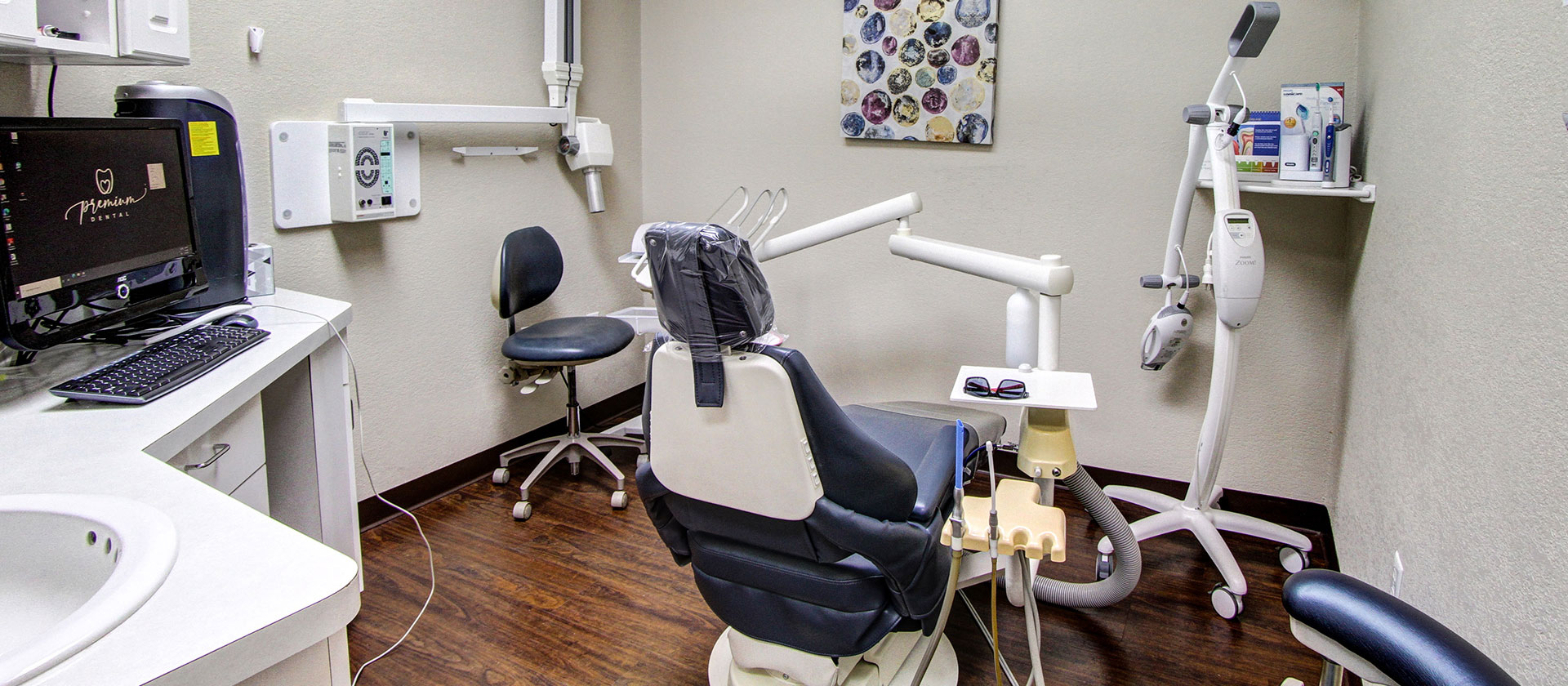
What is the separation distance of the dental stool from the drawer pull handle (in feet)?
4.13

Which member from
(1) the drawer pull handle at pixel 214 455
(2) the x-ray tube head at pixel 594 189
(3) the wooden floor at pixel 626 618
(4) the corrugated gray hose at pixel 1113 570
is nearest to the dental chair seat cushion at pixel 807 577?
(3) the wooden floor at pixel 626 618

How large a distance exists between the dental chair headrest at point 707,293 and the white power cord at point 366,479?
992 mm

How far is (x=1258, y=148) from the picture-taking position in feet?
8.08

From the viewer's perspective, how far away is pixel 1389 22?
211 centimetres

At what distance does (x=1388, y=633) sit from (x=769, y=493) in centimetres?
91

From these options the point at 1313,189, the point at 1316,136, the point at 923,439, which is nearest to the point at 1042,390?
the point at 923,439

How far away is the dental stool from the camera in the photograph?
286cm

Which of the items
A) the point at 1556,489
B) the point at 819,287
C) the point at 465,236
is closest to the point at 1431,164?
the point at 1556,489

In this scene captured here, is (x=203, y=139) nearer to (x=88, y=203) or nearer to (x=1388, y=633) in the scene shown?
(x=88, y=203)

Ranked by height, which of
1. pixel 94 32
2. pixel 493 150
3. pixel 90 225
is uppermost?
pixel 94 32

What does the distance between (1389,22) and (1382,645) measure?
1873 mm

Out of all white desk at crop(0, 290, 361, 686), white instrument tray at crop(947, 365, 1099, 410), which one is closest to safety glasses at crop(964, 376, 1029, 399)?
white instrument tray at crop(947, 365, 1099, 410)

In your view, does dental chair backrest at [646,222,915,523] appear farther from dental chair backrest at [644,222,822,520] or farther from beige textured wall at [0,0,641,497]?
beige textured wall at [0,0,641,497]

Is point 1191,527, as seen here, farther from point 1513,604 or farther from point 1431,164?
point 1513,604
